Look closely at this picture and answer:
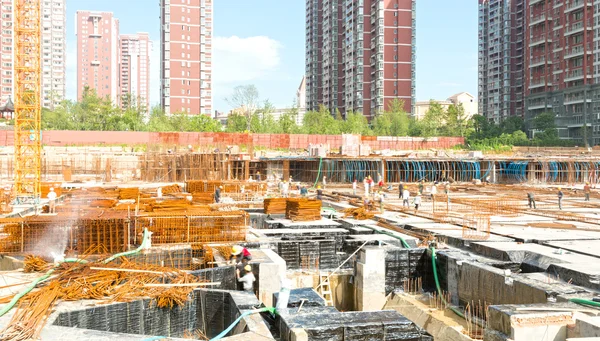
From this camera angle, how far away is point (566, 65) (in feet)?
238

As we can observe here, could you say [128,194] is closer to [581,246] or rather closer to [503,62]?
[581,246]

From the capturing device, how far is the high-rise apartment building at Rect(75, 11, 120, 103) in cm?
15000

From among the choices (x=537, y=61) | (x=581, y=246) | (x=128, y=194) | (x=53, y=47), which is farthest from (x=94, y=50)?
(x=581, y=246)

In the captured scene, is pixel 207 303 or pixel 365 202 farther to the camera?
pixel 365 202

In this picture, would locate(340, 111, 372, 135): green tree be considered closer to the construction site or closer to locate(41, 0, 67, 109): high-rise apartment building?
the construction site

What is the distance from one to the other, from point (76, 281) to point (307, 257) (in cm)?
863

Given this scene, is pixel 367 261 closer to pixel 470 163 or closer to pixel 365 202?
pixel 365 202

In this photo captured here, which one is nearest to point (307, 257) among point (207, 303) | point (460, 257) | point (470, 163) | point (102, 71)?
point (460, 257)

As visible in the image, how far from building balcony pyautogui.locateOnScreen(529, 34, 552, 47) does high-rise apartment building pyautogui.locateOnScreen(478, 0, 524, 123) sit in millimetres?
23638

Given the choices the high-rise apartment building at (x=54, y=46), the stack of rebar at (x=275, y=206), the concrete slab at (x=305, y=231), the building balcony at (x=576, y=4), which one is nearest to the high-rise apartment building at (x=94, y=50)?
the high-rise apartment building at (x=54, y=46)

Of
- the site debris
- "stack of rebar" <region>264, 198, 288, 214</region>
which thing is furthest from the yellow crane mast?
"stack of rebar" <region>264, 198, 288, 214</region>

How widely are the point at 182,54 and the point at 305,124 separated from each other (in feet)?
91.7

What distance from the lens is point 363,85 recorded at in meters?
97.2

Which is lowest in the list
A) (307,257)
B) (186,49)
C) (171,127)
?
(307,257)
